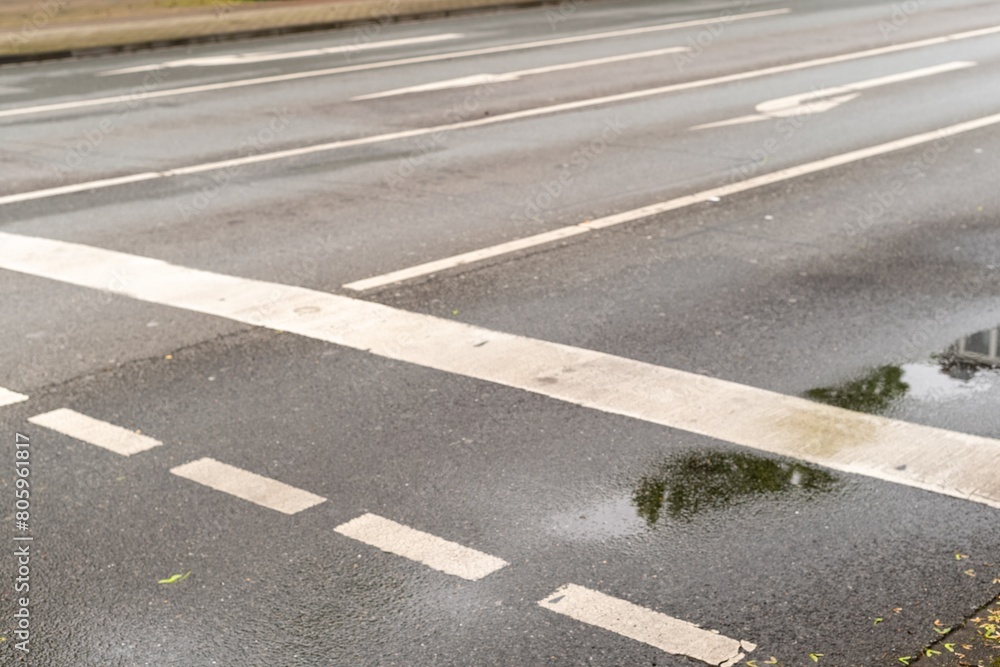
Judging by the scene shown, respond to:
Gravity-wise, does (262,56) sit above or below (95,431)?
above

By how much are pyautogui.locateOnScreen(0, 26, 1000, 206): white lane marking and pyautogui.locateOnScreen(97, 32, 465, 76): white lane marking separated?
6220mm

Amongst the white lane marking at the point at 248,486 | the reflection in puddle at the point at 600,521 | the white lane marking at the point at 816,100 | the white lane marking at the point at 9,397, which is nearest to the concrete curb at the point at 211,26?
the white lane marking at the point at 816,100

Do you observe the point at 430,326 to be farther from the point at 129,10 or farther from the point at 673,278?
the point at 129,10

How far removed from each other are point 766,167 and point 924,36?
9971mm

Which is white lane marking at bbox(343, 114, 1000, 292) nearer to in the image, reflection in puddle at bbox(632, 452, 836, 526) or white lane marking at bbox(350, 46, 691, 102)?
reflection in puddle at bbox(632, 452, 836, 526)

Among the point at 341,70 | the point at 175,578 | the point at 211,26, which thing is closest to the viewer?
the point at 175,578

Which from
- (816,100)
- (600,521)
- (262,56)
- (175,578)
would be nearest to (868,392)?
(600,521)

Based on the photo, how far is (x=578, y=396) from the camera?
6473 millimetres

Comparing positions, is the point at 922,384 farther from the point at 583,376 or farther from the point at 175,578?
the point at 175,578

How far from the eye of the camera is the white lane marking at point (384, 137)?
1124 centimetres

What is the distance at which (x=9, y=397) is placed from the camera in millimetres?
6582

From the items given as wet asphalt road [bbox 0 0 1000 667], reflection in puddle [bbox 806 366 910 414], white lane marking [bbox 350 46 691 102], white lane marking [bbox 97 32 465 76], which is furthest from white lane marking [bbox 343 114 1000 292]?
white lane marking [bbox 97 32 465 76]

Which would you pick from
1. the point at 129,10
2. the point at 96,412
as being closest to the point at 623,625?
the point at 96,412

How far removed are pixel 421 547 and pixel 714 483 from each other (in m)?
1.32
